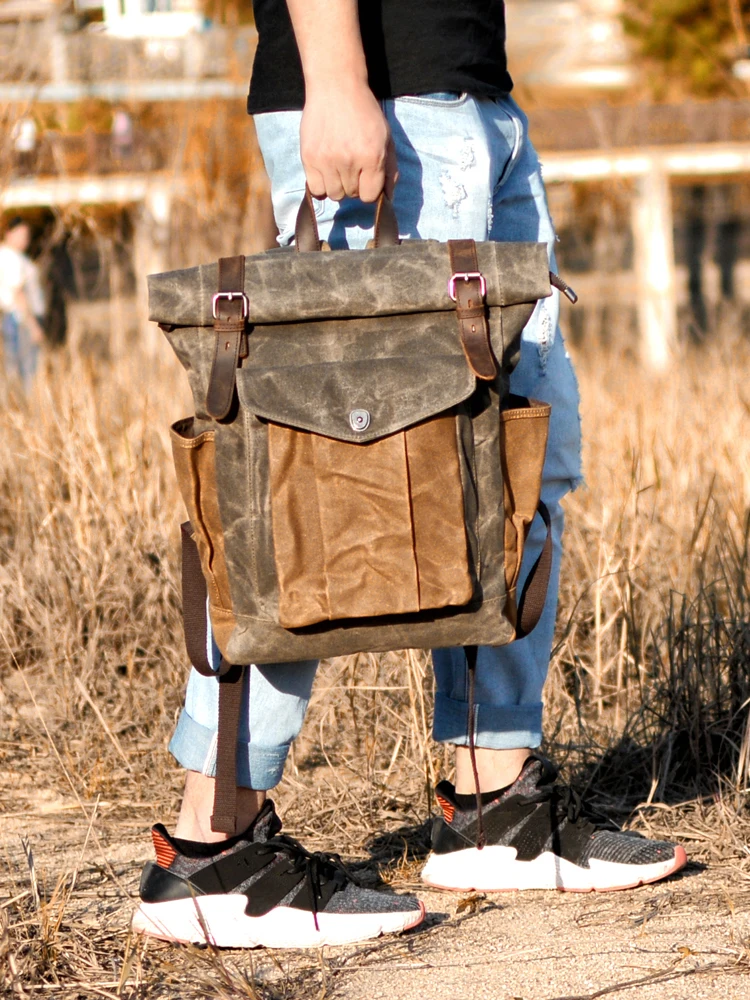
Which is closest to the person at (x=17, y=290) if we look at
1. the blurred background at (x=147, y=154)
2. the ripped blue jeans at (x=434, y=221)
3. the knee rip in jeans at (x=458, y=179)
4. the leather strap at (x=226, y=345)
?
the blurred background at (x=147, y=154)

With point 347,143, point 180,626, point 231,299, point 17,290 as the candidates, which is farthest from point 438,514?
point 17,290

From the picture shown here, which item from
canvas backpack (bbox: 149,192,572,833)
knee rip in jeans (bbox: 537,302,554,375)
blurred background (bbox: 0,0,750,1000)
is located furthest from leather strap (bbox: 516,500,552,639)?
blurred background (bbox: 0,0,750,1000)

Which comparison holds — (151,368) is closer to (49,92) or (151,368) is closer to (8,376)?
(8,376)

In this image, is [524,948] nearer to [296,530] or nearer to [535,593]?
[535,593]

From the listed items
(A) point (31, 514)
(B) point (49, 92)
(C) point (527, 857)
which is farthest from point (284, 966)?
(B) point (49, 92)

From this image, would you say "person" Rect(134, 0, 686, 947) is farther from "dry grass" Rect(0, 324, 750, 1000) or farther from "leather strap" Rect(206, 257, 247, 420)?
"leather strap" Rect(206, 257, 247, 420)

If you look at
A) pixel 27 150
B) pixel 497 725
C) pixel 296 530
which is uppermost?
pixel 27 150

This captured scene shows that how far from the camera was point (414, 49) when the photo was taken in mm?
1603

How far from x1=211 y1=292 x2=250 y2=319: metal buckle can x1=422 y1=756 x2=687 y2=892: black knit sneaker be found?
0.82 metres

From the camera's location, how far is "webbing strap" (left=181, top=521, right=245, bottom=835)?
1.58 meters

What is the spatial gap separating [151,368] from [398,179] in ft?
9.64

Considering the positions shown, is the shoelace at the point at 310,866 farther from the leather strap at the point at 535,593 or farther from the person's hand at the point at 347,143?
the person's hand at the point at 347,143

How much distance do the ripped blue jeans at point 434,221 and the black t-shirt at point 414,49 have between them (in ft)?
0.07

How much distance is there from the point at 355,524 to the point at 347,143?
465mm
